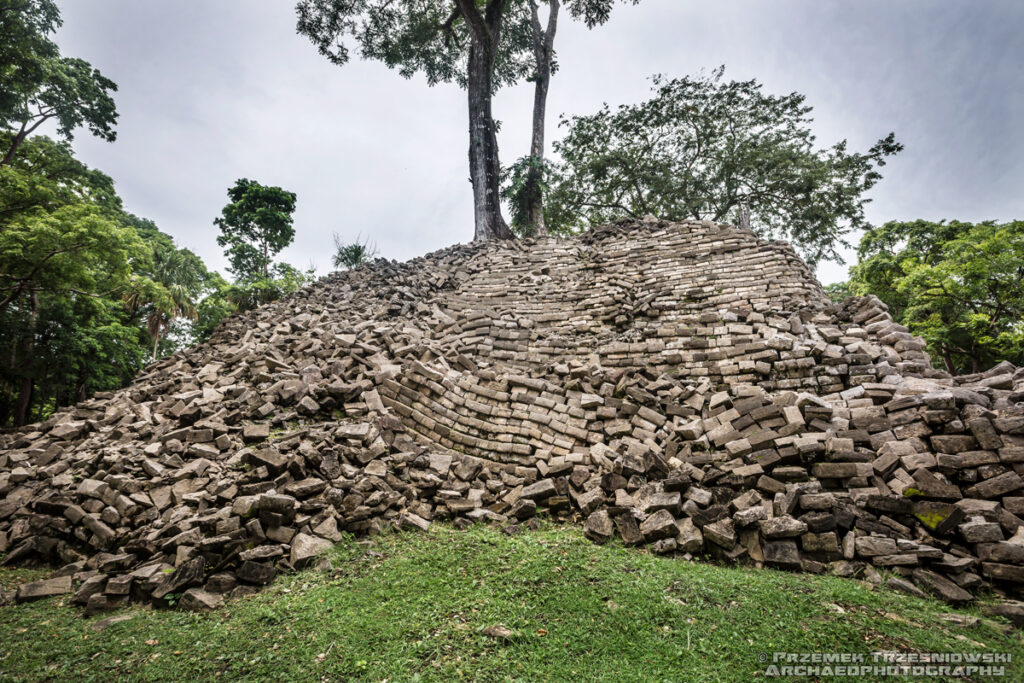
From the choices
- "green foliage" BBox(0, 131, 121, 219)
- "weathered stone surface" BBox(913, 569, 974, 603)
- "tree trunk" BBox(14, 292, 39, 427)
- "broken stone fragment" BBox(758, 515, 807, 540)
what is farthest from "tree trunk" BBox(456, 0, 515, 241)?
"tree trunk" BBox(14, 292, 39, 427)

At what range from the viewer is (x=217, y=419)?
5.56 meters

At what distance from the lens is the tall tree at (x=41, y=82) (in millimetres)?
11617

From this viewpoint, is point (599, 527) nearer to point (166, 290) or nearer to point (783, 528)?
point (783, 528)

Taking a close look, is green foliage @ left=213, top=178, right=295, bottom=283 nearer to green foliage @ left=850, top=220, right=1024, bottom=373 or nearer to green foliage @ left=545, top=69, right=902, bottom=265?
green foliage @ left=545, top=69, right=902, bottom=265

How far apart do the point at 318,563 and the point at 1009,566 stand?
5.56 metres

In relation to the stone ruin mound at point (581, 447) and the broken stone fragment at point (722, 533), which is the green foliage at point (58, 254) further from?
the broken stone fragment at point (722, 533)

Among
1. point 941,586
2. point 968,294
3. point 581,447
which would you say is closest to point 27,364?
point 581,447

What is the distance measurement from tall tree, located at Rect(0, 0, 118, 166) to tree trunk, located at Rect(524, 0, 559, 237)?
50.5 ft

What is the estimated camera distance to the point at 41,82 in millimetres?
12547

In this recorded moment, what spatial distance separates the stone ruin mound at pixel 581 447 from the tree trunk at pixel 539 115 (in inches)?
331

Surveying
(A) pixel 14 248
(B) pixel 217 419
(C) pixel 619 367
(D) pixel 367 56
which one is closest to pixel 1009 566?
(C) pixel 619 367

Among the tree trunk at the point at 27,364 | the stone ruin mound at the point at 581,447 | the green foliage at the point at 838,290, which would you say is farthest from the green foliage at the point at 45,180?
the green foliage at the point at 838,290

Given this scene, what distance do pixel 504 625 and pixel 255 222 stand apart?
102ft

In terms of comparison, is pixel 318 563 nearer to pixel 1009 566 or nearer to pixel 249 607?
pixel 249 607
